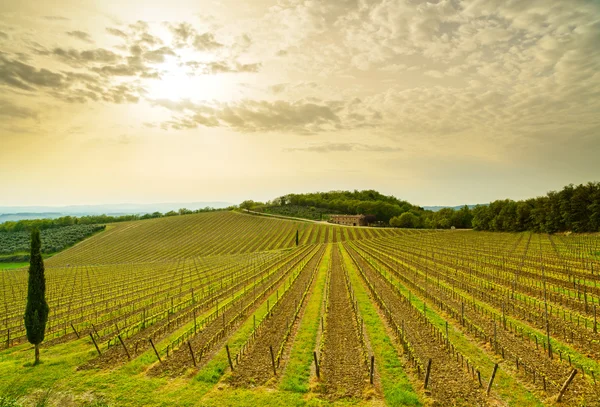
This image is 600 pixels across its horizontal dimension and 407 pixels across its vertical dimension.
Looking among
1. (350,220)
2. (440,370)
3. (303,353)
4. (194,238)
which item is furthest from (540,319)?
(350,220)

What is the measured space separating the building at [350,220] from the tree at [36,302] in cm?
16009

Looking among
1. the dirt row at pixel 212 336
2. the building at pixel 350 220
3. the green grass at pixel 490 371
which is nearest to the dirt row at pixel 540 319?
the green grass at pixel 490 371

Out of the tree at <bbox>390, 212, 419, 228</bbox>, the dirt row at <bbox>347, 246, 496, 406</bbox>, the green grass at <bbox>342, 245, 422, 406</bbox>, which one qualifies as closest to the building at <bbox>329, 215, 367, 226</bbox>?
the tree at <bbox>390, 212, 419, 228</bbox>

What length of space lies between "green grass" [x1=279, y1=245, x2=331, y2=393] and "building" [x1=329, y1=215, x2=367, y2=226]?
470 ft

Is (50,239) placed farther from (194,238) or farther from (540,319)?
(540,319)

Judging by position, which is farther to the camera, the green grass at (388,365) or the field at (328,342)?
the field at (328,342)

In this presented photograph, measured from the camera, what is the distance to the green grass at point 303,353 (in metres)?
18.1

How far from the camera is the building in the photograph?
176512 millimetres

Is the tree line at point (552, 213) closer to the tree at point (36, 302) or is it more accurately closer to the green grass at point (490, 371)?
the green grass at point (490, 371)

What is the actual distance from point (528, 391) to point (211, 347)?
68.0ft

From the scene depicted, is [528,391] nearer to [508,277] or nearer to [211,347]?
[211,347]

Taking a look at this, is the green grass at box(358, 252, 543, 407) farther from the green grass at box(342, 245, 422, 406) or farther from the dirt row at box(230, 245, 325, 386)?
the dirt row at box(230, 245, 325, 386)

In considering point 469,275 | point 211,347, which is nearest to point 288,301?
point 211,347

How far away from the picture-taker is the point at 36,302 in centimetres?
2380
